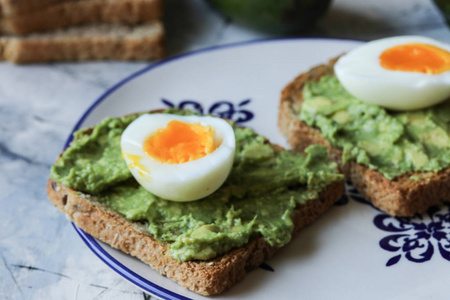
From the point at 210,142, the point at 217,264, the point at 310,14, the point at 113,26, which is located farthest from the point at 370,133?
the point at 113,26

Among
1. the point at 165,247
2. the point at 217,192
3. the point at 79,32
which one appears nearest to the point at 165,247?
the point at 165,247

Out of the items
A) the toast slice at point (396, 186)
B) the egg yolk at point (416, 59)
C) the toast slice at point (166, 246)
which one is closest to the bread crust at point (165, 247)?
the toast slice at point (166, 246)

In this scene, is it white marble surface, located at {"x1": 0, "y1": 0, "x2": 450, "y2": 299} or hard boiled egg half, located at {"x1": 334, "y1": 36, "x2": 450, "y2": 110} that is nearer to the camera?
white marble surface, located at {"x1": 0, "y1": 0, "x2": 450, "y2": 299}

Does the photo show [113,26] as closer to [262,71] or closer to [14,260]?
[262,71]

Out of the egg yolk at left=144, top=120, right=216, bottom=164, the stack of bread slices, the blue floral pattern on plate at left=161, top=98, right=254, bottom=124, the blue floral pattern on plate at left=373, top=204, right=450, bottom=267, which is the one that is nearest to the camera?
the egg yolk at left=144, top=120, right=216, bottom=164

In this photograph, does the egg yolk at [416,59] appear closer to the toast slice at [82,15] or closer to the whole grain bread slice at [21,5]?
the toast slice at [82,15]

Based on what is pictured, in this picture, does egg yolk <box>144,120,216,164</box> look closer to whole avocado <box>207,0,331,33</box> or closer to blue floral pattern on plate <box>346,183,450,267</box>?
blue floral pattern on plate <box>346,183,450,267</box>

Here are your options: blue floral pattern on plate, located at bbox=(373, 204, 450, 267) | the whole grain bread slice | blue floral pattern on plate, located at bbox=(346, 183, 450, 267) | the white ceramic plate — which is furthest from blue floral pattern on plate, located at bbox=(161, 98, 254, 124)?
the whole grain bread slice
